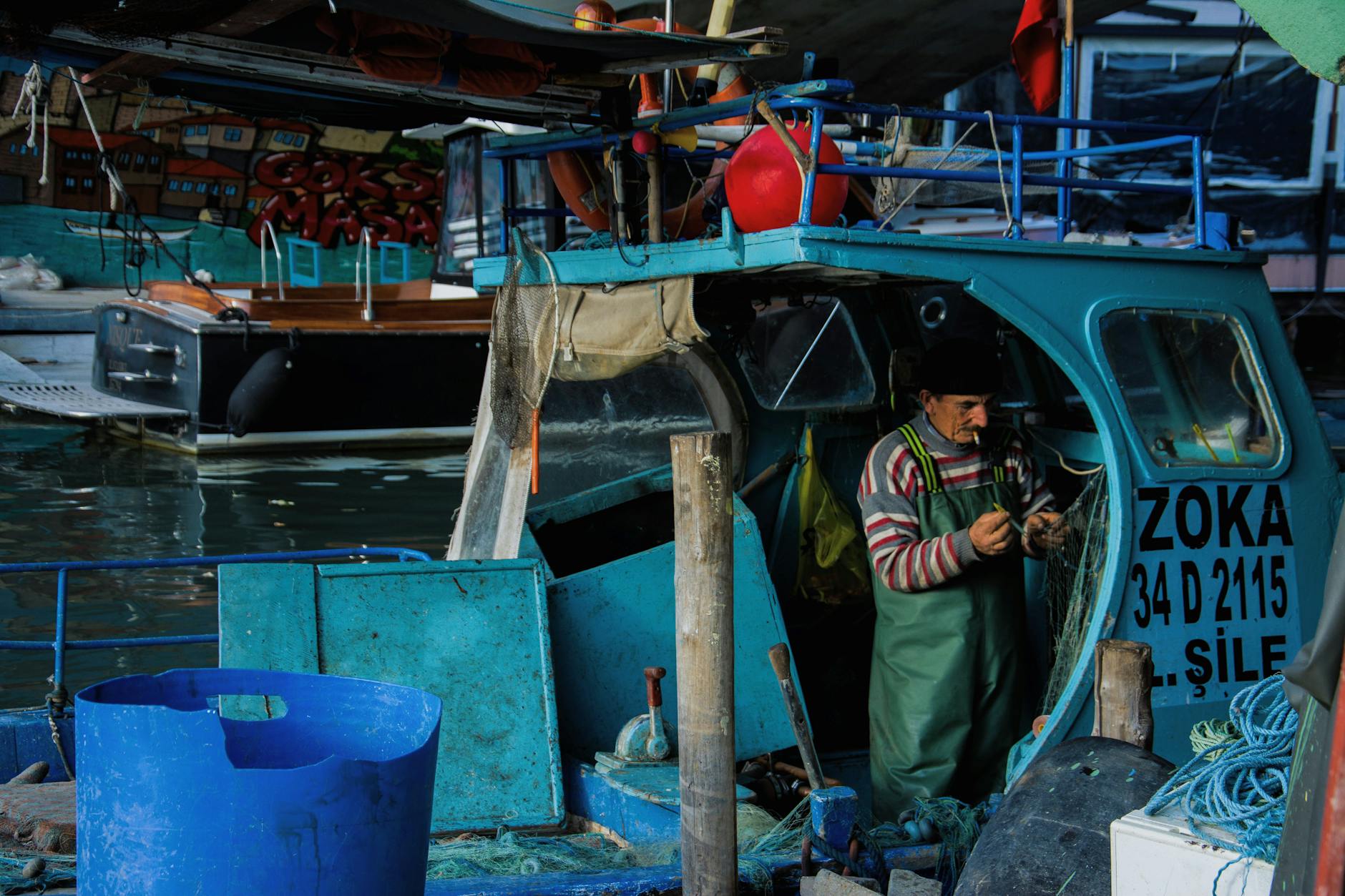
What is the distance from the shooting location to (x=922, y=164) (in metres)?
6.27

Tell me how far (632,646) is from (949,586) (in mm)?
1298

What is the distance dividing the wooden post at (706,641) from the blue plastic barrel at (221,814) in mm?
908

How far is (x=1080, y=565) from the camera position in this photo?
4.93 m

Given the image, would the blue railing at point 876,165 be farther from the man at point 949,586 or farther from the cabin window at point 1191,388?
the man at point 949,586

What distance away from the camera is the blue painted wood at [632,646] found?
5363 mm

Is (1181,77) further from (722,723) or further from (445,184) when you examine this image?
(722,723)

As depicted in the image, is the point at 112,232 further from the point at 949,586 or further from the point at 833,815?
the point at 833,815

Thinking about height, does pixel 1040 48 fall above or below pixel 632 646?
above

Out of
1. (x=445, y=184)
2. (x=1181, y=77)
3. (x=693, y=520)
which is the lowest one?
(x=693, y=520)

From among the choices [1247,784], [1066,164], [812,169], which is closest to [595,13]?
[812,169]

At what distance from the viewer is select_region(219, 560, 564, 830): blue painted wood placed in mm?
4848

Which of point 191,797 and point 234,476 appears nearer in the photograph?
point 191,797

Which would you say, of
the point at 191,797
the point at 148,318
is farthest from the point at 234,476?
the point at 191,797

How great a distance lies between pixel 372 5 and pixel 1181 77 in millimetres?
16618
